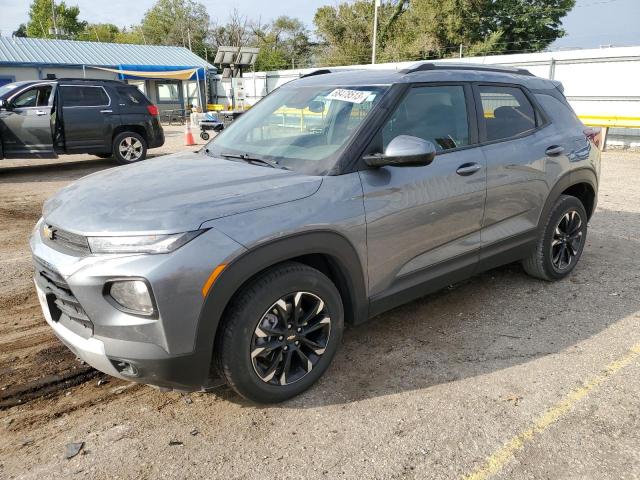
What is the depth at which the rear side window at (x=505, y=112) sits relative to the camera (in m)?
3.86

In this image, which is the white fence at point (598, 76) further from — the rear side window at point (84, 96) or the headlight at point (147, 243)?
the headlight at point (147, 243)

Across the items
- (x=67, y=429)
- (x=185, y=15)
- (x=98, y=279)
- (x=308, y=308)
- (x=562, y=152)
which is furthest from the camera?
(x=185, y=15)

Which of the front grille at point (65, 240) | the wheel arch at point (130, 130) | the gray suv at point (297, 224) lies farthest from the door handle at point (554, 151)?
the wheel arch at point (130, 130)

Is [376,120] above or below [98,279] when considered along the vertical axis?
above

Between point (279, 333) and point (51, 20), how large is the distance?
80.9 m

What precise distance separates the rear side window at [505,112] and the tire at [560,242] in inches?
30.8

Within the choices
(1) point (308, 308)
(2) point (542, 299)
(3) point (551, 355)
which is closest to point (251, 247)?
(1) point (308, 308)

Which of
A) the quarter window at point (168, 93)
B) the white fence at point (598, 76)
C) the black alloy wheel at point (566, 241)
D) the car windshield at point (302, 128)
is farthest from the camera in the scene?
the quarter window at point (168, 93)

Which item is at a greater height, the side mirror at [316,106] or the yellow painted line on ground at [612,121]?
the side mirror at [316,106]

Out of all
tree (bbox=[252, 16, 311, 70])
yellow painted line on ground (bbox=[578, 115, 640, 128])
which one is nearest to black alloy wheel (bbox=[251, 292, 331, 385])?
yellow painted line on ground (bbox=[578, 115, 640, 128])

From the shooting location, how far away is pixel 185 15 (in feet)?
226

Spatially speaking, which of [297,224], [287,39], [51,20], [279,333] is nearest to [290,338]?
[279,333]

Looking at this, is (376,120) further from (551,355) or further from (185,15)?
(185,15)

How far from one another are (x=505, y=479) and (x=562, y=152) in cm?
289
